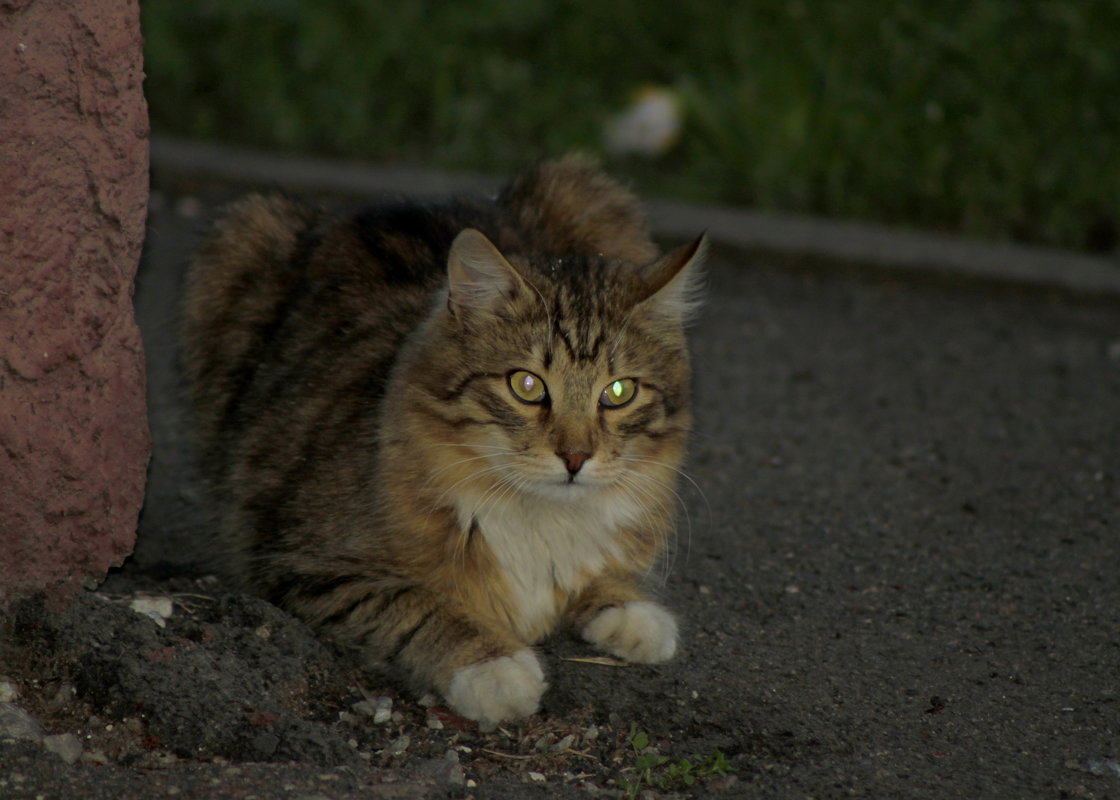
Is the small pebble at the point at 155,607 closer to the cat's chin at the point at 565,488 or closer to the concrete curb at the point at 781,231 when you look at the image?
the cat's chin at the point at 565,488

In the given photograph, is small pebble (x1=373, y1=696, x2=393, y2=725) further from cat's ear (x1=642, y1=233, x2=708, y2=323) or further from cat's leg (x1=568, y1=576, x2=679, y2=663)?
cat's ear (x1=642, y1=233, x2=708, y2=323)

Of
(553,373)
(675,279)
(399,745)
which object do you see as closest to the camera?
(399,745)

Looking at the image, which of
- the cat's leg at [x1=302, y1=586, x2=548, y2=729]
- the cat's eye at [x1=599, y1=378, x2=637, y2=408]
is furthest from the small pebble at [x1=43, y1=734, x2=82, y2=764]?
the cat's eye at [x1=599, y1=378, x2=637, y2=408]

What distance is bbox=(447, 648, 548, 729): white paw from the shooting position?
344 centimetres

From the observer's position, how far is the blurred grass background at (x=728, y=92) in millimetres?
7672

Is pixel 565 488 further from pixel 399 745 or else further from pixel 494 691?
pixel 399 745

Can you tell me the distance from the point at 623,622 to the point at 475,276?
978 millimetres

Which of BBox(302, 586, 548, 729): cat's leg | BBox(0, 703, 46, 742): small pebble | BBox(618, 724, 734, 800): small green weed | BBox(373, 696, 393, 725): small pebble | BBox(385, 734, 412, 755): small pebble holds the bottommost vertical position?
BBox(385, 734, 412, 755): small pebble

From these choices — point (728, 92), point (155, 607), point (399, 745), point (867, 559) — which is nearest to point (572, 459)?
point (399, 745)

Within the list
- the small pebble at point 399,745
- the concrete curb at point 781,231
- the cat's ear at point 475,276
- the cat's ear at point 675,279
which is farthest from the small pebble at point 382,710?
the concrete curb at point 781,231

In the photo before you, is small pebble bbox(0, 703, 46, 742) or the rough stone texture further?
the rough stone texture

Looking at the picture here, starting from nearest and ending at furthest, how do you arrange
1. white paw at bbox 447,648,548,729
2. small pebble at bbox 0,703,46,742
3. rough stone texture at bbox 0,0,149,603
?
small pebble at bbox 0,703,46,742 → rough stone texture at bbox 0,0,149,603 → white paw at bbox 447,648,548,729

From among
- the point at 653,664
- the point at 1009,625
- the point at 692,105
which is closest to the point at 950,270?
the point at 692,105

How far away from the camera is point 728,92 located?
8469mm
